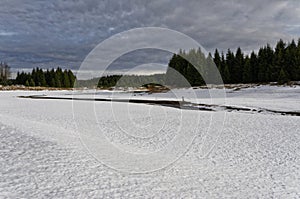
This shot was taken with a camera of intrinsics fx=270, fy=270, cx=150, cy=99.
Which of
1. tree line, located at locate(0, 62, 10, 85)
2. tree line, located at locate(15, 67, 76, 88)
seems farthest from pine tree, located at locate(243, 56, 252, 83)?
tree line, located at locate(0, 62, 10, 85)

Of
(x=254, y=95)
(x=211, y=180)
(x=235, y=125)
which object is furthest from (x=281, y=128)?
(x=254, y=95)

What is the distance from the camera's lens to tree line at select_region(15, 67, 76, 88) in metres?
115

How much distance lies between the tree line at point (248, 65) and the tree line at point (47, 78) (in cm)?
6474

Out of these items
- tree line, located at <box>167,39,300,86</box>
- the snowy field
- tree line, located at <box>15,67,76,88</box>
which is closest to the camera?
the snowy field

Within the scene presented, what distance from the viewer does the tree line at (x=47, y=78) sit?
11481 centimetres

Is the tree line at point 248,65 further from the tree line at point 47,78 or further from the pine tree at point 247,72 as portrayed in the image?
the tree line at point 47,78

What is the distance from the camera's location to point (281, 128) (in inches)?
668

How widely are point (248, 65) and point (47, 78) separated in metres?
86.4

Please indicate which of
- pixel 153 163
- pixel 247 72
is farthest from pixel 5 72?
pixel 153 163

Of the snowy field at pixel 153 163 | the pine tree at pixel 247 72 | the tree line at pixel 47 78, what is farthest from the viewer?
the tree line at pixel 47 78

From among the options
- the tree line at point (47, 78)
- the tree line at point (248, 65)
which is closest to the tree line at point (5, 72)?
the tree line at point (47, 78)

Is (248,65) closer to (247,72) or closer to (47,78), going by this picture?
(247,72)

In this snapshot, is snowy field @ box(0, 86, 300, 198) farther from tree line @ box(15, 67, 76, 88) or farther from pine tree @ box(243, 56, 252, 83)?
tree line @ box(15, 67, 76, 88)

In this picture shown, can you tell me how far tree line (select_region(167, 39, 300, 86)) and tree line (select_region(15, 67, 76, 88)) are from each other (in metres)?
64.7
